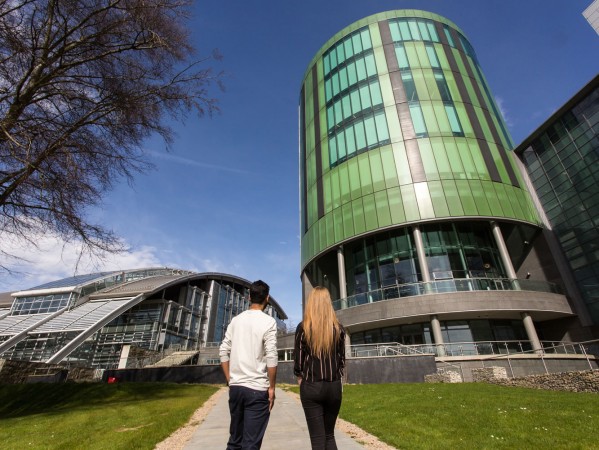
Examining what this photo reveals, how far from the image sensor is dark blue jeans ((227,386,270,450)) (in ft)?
10.1

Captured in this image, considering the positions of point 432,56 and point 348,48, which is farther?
point 348,48

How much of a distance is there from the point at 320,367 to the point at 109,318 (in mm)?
41725

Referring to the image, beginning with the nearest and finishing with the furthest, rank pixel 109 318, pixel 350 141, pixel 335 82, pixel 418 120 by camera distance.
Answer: pixel 418 120
pixel 350 141
pixel 335 82
pixel 109 318

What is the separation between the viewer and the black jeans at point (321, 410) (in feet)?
10.4

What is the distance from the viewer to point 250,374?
3.22 meters

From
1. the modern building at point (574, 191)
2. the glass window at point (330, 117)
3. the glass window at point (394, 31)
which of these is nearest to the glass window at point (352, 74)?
the glass window at point (330, 117)

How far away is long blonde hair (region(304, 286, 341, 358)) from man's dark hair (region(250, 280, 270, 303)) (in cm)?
52

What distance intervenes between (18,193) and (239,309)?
62.2 m

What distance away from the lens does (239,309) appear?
6781 centimetres

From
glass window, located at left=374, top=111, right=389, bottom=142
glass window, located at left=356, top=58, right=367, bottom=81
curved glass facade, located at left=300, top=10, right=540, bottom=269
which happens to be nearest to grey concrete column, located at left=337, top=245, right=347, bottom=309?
curved glass facade, located at left=300, top=10, right=540, bottom=269

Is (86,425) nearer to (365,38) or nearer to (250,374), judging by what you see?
(250,374)

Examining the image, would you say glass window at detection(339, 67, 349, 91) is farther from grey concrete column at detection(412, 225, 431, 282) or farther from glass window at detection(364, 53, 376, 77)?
grey concrete column at detection(412, 225, 431, 282)

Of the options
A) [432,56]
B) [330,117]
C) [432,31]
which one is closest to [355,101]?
[330,117]

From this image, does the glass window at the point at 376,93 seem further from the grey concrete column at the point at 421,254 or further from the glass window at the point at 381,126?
the grey concrete column at the point at 421,254
